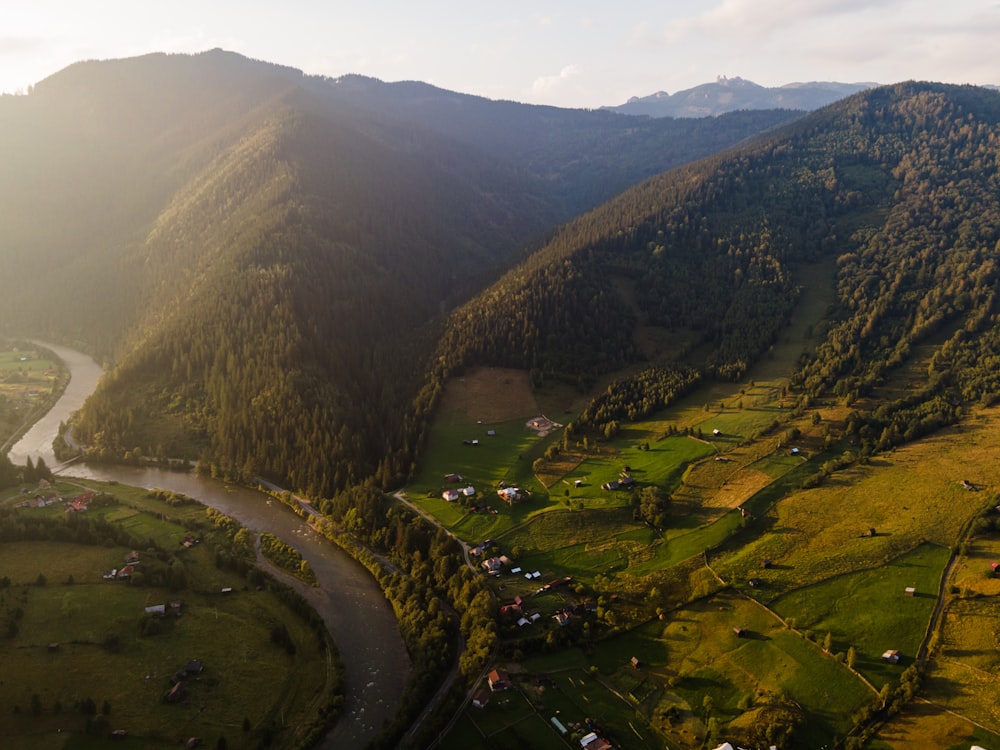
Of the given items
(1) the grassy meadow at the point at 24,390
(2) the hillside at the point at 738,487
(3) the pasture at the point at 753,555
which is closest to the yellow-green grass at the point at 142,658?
(2) the hillside at the point at 738,487

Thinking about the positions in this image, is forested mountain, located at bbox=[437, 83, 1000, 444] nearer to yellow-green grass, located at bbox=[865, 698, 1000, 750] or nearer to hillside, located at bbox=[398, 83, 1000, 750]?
hillside, located at bbox=[398, 83, 1000, 750]

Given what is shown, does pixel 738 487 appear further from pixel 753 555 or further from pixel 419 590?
pixel 419 590

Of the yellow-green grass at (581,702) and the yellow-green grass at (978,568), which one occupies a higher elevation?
the yellow-green grass at (978,568)

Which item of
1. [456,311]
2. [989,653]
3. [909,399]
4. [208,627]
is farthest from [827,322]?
[208,627]

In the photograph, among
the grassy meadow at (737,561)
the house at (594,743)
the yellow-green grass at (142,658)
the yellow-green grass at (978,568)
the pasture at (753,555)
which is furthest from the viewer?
the yellow-green grass at (978,568)

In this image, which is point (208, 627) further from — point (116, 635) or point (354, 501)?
point (354, 501)

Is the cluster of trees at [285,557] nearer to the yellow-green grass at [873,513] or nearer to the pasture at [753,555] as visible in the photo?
the pasture at [753,555]

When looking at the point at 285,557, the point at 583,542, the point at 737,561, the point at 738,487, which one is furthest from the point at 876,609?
the point at 285,557
